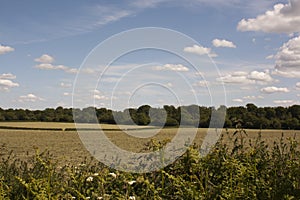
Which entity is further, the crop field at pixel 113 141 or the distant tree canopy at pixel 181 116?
the crop field at pixel 113 141

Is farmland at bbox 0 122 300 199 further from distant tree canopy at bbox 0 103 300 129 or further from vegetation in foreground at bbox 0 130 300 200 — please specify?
distant tree canopy at bbox 0 103 300 129

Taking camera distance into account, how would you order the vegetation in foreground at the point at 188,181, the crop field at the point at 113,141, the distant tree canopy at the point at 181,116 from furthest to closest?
the crop field at the point at 113,141 → the distant tree canopy at the point at 181,116 → the vegetation in foreground at the point at 188,181

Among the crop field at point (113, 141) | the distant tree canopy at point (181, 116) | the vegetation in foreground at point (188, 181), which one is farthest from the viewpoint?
the crop field at point (113, 141)

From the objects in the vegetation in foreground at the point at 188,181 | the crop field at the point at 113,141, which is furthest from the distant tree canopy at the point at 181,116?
the vegetation in foreground at the point at 188,181

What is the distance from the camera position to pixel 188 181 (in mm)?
4277

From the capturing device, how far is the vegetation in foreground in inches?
154

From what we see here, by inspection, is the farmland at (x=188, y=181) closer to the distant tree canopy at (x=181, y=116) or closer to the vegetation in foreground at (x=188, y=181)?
the vegetation in foreground at (x=188, y=181)

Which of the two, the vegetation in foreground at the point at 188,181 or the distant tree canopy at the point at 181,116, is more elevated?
the distant tree canopy at the point at 181,116

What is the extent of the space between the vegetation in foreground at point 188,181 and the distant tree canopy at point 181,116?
0.68m

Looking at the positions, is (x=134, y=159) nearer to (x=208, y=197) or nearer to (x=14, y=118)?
(x=208, y=197)

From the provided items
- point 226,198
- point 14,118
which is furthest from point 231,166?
point 14,118

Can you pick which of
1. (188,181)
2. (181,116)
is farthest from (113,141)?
(188,181)

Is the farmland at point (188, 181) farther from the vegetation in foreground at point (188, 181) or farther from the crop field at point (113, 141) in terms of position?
the crop field at point (113, 141)

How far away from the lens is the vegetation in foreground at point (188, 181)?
12.9 ft
